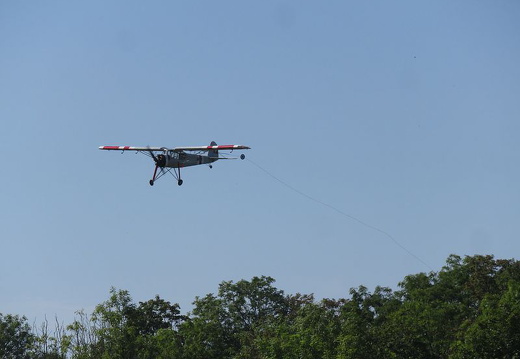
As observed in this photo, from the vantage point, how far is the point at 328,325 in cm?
7012

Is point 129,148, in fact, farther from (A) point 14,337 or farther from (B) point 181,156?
(A) point 14,337

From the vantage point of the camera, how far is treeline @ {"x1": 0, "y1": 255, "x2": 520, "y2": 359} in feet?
198

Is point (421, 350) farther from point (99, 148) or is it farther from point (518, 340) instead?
point (99, 148)

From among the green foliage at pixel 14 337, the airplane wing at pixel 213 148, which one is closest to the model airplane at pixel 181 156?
the airplane wing at pixel 213 148

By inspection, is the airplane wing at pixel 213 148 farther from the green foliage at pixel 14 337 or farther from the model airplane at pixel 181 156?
the green foliage at pixel 14 337

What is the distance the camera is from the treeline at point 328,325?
198 feet

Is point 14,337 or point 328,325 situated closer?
point 328,325

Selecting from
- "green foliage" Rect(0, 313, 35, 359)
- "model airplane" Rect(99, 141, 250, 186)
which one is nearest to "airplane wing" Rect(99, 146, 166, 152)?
"model airplane" Rect(99, 141, 250, 186)

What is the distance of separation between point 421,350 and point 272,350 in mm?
10395

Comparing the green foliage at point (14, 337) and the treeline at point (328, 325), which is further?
the green foliage at point (14, 337)

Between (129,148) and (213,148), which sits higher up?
(129,148)

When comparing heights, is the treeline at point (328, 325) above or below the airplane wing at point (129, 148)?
below

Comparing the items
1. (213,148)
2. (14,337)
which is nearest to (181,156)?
(213,148)

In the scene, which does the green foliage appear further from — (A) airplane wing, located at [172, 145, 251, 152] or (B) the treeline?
(A) airplane wing, located at [172, 145, 251, 152]
